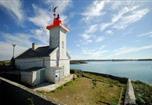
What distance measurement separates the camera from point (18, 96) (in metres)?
7.14

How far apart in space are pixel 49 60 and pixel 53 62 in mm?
1189

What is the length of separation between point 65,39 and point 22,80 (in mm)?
9827

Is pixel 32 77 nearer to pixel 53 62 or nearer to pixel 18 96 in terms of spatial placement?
pixel 53 62

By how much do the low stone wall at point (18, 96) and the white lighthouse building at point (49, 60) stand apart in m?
9.23

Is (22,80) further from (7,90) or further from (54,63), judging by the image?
(7,90)

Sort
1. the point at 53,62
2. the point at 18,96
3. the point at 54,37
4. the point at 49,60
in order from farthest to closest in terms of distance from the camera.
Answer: the point at 54,37 → the point at 53,62 → the point at 49,60 → the point at 18,96

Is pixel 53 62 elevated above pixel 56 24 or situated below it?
below

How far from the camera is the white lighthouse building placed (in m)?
18.5

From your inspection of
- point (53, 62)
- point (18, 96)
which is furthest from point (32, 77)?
point (18, 96)

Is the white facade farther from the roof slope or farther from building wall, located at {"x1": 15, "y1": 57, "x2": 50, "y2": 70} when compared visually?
the roof slope

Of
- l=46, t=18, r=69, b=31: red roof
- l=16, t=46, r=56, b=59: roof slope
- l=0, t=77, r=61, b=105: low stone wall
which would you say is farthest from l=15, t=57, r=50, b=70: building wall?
l=0, t=77, r=61, b=105: low stone wall

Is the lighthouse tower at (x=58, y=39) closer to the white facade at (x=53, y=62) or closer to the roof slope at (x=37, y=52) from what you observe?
the white facade at (x=53, y=62)

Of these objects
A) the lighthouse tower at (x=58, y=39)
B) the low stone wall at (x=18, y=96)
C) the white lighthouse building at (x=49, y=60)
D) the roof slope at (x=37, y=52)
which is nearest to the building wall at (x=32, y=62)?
the white lighthouse building at (x=49, y=60)

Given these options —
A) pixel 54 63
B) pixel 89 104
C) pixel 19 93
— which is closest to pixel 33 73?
pixel 54 63
